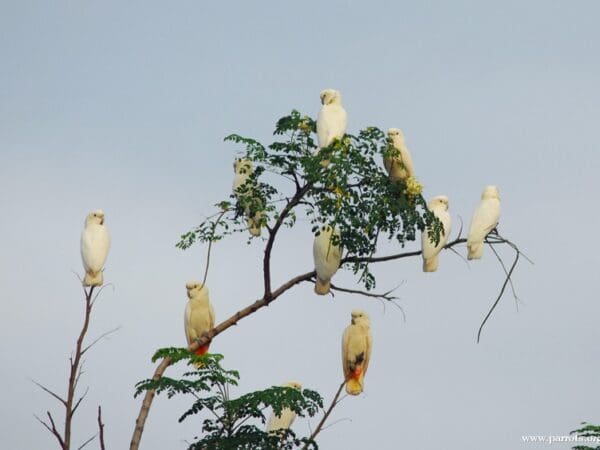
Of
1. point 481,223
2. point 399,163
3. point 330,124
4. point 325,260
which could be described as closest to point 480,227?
point 481,223

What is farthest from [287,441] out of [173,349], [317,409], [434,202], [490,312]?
[434,202]

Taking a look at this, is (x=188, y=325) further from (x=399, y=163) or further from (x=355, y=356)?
(x=399, y=163)

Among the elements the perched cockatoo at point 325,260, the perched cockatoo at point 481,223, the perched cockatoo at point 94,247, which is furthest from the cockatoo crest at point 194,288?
the perched cockatoo at point 481,223

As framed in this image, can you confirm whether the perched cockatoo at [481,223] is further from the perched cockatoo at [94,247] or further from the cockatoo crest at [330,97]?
the perched cockatoo at [94,247]

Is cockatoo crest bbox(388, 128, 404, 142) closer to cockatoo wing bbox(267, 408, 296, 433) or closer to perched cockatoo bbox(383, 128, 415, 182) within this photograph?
perched cockatoo bbox(383, 128, 415, 182)

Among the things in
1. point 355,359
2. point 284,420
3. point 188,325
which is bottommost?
point 284,420

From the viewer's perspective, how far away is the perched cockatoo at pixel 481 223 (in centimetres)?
1441

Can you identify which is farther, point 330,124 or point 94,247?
point 94,247

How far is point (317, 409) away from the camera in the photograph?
44.6 feet

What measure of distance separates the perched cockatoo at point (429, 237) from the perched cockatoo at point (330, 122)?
126 centimetres

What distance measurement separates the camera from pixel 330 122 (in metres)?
14.1

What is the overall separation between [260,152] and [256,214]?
0.82 metres

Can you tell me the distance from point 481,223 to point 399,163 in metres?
1.03

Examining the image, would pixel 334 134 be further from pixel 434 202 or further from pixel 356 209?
pixel 434 202
